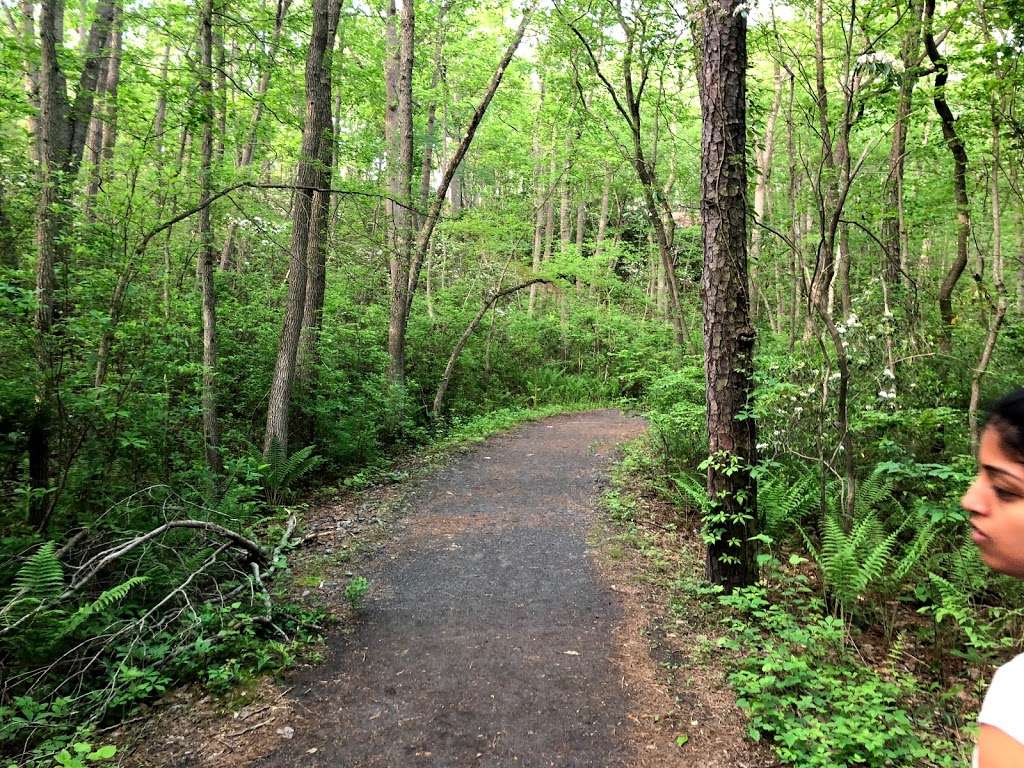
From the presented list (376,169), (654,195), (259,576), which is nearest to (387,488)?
(259,576)

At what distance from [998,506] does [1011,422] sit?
0.15 meters

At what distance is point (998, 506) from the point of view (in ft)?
3.16

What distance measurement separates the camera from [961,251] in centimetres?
830

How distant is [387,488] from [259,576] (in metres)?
3.83

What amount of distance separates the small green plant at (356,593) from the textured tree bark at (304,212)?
3681mm

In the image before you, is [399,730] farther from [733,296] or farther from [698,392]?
[698,392]

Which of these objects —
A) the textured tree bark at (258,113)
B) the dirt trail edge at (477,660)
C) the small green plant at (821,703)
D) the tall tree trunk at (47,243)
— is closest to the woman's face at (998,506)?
the small green plant at (821,703)

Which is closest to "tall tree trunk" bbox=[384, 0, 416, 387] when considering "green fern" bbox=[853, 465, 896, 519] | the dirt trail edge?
the dirt trail edge

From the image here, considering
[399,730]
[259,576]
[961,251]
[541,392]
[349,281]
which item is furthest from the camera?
[541,392]

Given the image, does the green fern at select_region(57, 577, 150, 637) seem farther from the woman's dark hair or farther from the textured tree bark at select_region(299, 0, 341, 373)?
the textured tree bark at select_region(299, 0, 341, 373)

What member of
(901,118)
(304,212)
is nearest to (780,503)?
(901,118)

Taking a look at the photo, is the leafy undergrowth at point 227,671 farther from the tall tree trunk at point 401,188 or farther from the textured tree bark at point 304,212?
the tall tree trunk at point 401,188

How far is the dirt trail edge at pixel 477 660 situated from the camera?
338 centimetres

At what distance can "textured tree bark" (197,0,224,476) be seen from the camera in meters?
6.75
